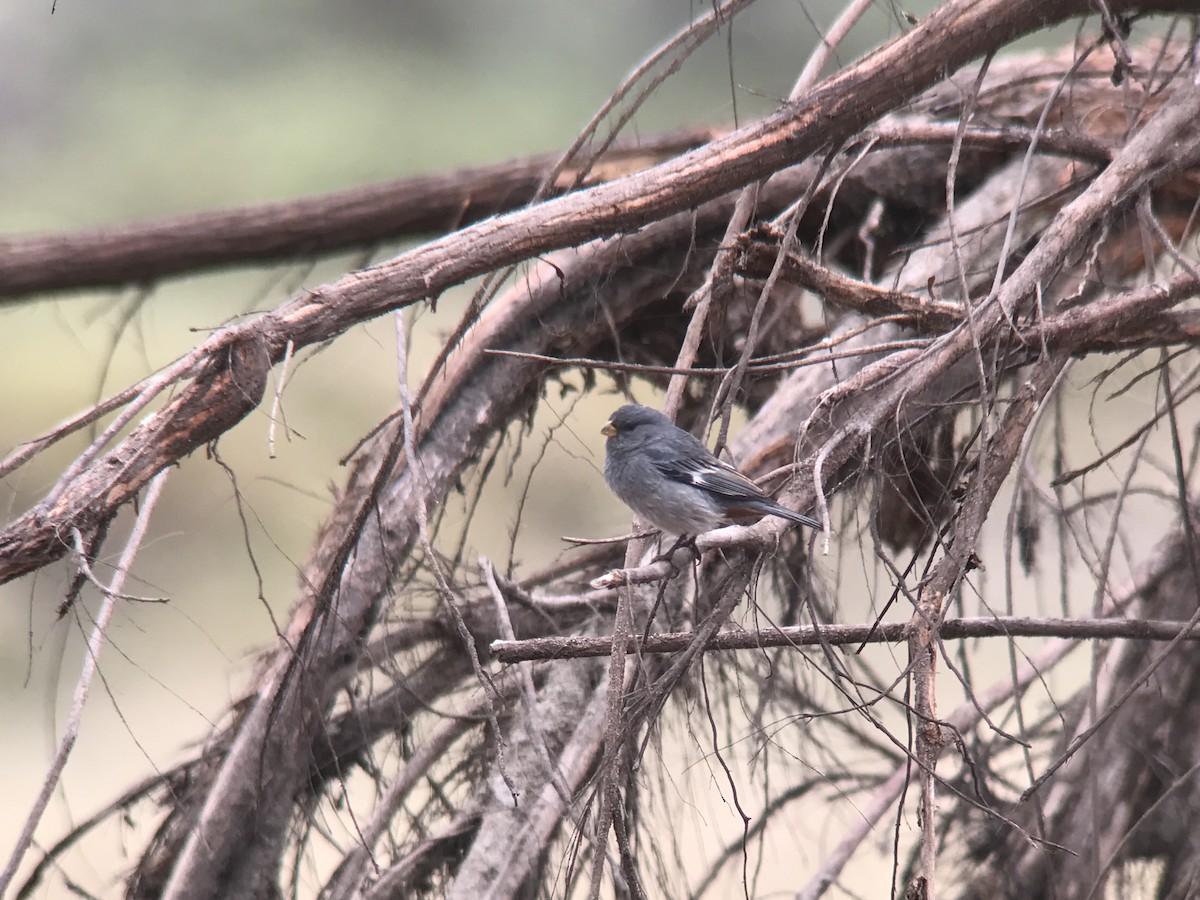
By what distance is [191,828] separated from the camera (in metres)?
2.92

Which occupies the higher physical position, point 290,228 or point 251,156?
point 251,156

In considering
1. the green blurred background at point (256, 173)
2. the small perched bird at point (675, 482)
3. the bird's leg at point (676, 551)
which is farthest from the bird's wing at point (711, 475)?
the green blurred background at point (256, 173)

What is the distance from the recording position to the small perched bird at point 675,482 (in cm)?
250

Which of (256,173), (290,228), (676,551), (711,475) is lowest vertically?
(676,551)

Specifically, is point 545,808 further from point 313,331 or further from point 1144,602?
point 1144,602

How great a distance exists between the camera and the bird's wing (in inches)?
96.8

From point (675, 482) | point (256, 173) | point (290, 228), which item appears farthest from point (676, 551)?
point (256, 173)

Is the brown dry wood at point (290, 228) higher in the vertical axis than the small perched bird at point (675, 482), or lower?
higher

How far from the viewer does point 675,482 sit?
263 cm

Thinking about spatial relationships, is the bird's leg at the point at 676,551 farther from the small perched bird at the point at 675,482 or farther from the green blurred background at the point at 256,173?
the green blurred background at the point at 256,173

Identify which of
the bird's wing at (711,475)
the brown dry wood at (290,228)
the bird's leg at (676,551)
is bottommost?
the bird's leg at (676,551)

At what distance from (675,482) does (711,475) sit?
0.37 ft

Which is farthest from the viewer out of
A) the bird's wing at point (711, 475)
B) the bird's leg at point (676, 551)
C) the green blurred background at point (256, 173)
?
the green blurred background at point (256, 173)

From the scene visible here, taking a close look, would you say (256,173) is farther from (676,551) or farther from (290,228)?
(676,551)
